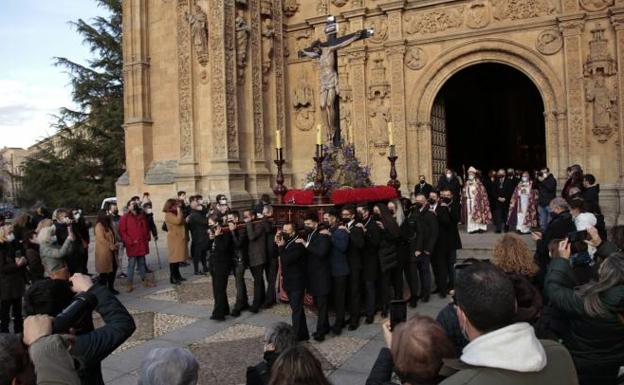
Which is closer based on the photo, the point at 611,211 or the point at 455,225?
the point at 455,225

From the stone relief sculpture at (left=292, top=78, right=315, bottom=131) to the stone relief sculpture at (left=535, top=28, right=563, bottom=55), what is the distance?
6.97 m

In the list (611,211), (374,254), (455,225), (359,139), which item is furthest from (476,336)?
(359,139)

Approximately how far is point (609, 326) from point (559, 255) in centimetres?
71

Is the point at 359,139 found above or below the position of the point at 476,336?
above

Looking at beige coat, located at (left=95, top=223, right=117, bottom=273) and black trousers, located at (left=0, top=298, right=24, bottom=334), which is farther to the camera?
beige coat, located at (left=95, top=223, right=117, bottom=273)

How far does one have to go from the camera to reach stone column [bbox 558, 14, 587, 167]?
1285cm

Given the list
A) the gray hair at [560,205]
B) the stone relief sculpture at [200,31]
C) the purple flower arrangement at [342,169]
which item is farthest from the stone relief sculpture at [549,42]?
the stone relief sculpture at [200,31]

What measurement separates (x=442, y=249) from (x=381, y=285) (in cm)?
150

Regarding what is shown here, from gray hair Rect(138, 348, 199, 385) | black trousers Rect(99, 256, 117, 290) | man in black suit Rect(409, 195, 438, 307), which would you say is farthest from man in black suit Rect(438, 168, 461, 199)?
gray hair Rect(138, 348, 199, 385)

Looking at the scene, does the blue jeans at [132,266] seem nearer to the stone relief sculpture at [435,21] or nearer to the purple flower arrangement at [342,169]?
the purple flower arrangement at [342,169]

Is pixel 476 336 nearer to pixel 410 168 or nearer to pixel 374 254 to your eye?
pixel 374 254

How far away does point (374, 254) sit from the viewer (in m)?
6.84

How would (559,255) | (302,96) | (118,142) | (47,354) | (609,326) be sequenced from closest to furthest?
(47,354), (609,326), (559,255), (302,96), (118,142)

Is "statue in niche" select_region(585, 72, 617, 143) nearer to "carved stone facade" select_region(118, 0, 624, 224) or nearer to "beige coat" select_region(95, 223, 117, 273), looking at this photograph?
"carved stone facade" select_region(118, 0, 624, 224)
